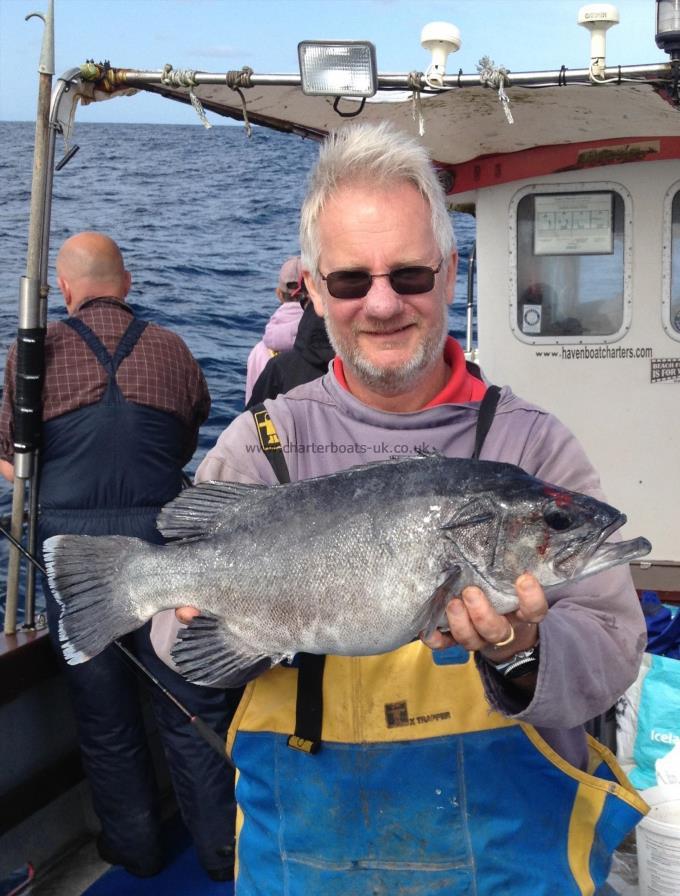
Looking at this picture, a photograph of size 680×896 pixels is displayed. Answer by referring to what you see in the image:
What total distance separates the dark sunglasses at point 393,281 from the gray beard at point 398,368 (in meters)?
0.12

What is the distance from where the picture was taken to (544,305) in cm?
681

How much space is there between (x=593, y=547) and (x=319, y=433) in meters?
0.78

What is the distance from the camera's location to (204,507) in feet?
8.07

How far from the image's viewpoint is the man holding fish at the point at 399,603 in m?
2.18

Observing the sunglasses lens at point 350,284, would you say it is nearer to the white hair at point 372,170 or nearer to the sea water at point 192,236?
the white hair at point 372,170

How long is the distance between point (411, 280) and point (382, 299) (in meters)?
0.09

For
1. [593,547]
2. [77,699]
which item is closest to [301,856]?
[593,547]

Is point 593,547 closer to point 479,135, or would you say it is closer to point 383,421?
point 383,421

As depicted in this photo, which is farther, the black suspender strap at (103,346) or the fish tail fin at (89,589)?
the black suspender strap at (103,346)

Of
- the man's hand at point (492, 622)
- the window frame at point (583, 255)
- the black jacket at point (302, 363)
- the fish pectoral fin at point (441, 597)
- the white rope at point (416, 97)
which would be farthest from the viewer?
the window frame at point (583, 255)

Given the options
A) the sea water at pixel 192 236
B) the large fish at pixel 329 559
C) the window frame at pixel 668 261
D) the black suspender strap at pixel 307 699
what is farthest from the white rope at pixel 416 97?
the large fish at pixel 329 559

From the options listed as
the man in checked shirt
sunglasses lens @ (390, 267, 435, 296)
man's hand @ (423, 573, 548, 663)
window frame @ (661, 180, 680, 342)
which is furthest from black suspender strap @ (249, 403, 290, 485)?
window frame @ (661, 180, 680, 342)

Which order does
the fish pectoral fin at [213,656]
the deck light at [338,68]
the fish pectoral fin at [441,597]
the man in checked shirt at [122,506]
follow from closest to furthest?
the fish pectoral fin at [441,597]
the fish pectoral fin at [213,656]
the deck light at [338,68]
the man in checked shirt at [122,506]

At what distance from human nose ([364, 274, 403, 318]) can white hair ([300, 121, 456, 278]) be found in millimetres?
189
